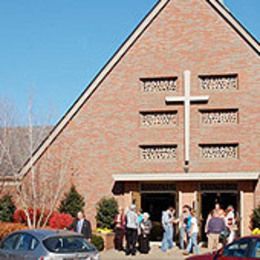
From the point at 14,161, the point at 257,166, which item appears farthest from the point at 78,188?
the point at 257,166

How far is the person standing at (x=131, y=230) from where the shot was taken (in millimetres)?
24328

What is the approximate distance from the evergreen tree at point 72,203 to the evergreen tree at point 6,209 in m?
Answer: 2.32

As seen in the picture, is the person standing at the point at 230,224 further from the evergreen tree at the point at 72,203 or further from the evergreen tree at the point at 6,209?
the evergreen tree at the point at 6,209

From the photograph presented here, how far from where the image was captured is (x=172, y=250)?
87.3ft

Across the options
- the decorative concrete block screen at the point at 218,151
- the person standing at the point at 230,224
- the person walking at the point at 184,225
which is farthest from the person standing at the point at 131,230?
the decorative concrete block screen at the point at 218,151

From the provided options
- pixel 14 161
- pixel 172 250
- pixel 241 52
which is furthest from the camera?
pixel 14 161

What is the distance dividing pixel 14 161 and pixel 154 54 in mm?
9470

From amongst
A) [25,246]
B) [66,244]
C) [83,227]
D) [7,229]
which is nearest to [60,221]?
[7,229]

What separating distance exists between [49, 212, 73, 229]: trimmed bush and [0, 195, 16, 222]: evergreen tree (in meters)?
2.65

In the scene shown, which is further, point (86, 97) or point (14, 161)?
point (14, 161)

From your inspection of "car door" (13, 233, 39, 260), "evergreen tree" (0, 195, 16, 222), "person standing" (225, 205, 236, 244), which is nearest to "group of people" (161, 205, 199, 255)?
"person standing" (225, 205, 236, 244)

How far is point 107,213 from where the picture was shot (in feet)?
93.9

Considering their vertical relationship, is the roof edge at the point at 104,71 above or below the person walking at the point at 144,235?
above

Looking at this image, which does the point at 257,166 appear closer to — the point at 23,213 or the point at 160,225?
the point at 160,225
